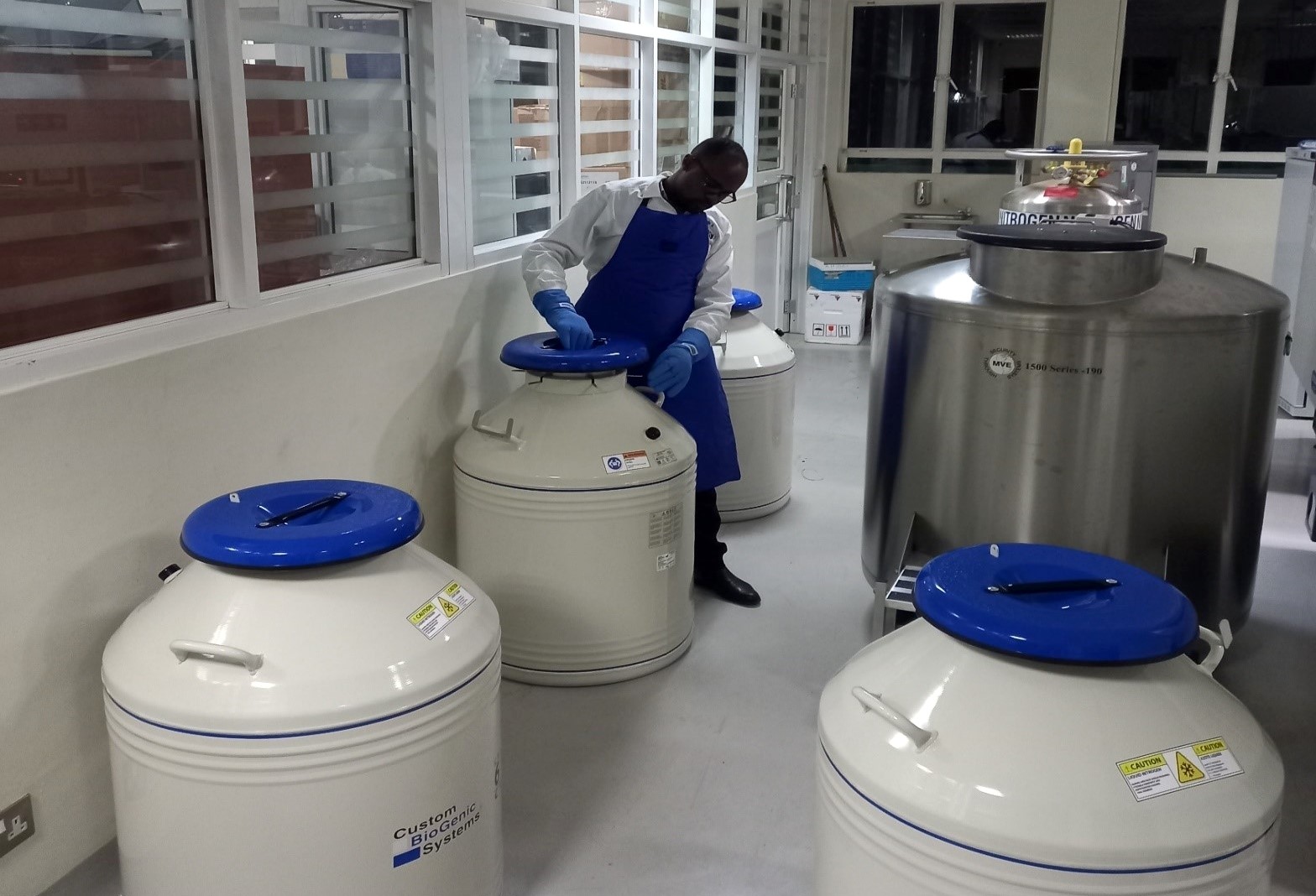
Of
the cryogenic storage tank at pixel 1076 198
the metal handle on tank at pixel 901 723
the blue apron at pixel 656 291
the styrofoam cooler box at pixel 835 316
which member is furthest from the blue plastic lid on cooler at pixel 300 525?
the styrofoam cooler box at pixel 835 316

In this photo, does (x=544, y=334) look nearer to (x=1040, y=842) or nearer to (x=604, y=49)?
(x=604, y=49)

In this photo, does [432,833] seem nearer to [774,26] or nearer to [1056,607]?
[1056,607]

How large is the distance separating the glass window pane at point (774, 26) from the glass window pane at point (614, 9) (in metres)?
1.91

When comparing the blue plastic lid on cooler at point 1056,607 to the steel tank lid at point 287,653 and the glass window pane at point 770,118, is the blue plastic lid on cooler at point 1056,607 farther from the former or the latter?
the glass window pane at point 770,118

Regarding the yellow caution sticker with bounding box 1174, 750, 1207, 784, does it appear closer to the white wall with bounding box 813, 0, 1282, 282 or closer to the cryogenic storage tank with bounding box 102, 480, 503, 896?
the cryogenic storage tank with bounding box 102, 480, 503, 896

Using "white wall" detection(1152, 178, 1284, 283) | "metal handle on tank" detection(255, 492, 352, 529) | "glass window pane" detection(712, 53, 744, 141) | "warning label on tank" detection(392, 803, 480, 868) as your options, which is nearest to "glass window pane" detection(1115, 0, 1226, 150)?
"white wall" detection(1152, 178, 1284, 283)

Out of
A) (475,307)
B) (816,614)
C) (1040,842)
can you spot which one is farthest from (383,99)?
(1040,842)

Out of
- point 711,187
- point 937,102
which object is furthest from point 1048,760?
point 937,102

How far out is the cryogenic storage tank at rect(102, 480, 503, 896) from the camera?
149 cm

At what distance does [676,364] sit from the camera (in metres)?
2.84

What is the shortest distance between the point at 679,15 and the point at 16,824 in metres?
4.06

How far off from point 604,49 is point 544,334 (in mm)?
1588

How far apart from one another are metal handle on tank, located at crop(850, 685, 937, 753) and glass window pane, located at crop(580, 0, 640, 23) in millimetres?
2929

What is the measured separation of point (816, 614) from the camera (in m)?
3.14
